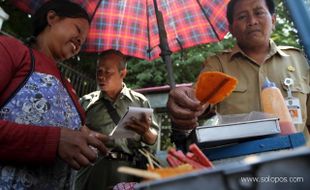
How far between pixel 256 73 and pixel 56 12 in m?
1.25

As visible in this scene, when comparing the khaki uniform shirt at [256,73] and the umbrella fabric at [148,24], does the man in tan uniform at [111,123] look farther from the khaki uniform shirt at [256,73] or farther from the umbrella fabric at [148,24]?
the khaki uniform shirt at [256,73]

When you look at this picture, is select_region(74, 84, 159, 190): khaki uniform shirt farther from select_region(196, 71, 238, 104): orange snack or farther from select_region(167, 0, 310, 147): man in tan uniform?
select_region(196, 71, 238, 104): orange snack

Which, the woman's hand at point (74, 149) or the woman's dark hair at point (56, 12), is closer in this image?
the woman's hand at point (74, 149)

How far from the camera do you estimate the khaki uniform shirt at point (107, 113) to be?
2877 mm

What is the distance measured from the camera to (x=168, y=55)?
2.32m

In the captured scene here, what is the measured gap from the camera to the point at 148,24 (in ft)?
9.59

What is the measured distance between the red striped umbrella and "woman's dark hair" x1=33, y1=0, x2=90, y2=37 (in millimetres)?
639

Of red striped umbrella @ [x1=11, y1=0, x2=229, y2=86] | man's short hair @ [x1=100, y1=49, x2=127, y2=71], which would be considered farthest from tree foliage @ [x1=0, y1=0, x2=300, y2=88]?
red striped umbrella @ [x1=11, y1=0, x2=229, y2=86]

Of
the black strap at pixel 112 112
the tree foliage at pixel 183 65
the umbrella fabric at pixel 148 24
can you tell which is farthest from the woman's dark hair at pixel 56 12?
the tree foliage at pixel 183 65

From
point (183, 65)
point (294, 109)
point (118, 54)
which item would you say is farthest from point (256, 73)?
point (183, 65)

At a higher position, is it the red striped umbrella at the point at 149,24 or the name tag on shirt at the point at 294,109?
A: the red striped umbrella at the point at 149,24

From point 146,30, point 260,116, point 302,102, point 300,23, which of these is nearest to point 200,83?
point 260,116

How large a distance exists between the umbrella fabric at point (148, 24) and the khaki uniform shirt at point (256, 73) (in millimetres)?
751

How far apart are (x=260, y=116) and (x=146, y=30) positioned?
189cm
